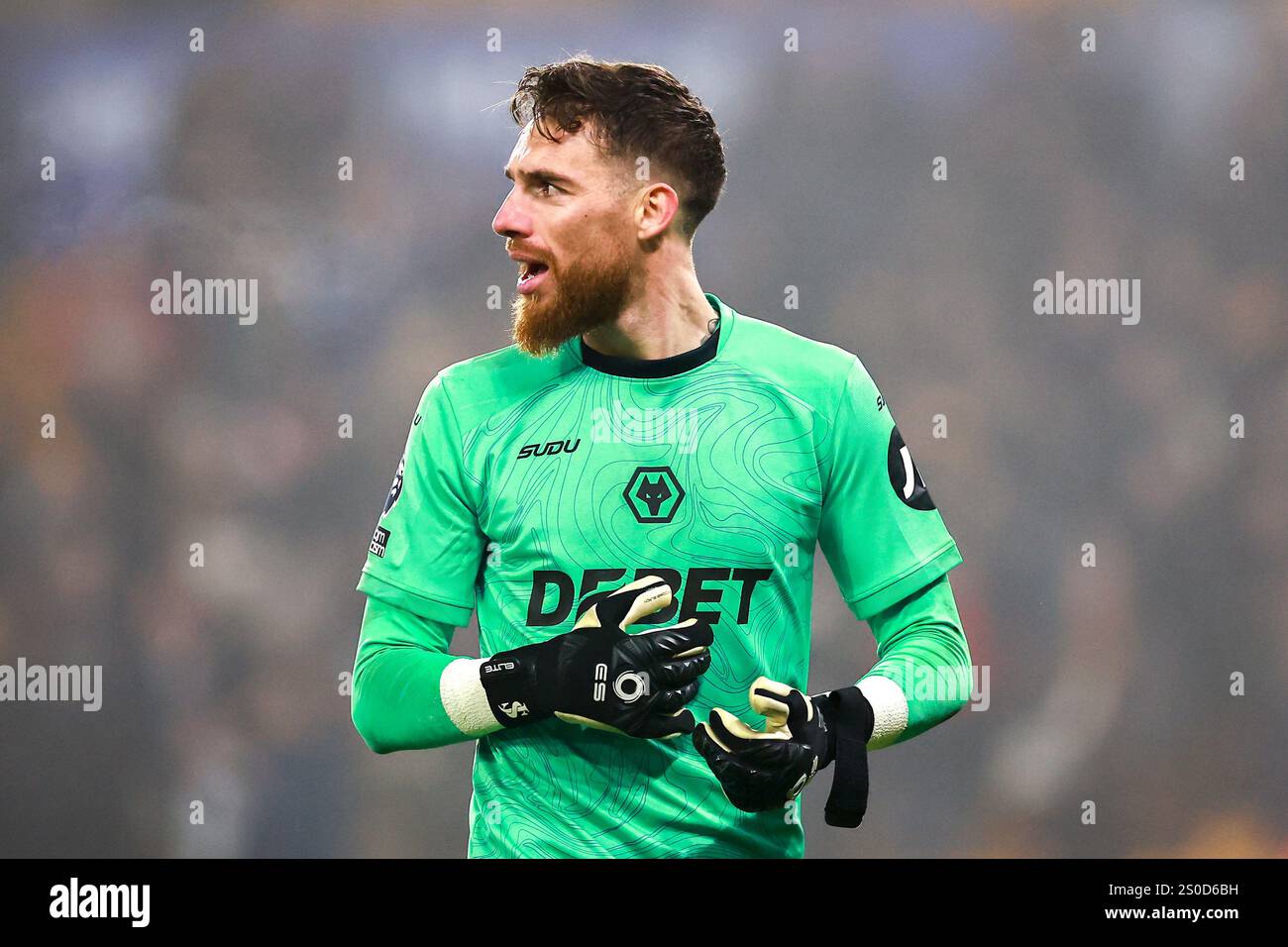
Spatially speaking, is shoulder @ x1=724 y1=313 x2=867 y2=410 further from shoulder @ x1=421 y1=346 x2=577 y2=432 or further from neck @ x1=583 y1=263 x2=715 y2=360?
shoulder @ x1=421 y1=346 x2=577 y2=432

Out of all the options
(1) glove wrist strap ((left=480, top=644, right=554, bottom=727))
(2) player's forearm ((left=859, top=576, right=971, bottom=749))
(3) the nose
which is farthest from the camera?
(3) the nose

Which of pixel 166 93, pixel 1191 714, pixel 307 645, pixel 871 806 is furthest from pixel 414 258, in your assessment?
pixel 1191 714

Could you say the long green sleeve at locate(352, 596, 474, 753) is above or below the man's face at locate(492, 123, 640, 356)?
below

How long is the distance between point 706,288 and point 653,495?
2.30 metres

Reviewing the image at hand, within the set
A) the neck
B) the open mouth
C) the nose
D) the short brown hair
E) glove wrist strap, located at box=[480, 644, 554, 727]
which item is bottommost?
glove wrist strap, located at box=[480, 644, 554, 727]

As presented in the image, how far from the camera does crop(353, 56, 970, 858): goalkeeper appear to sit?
6.89ft

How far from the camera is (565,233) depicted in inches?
89.4

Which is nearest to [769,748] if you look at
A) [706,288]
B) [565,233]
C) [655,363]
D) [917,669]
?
[917,669]

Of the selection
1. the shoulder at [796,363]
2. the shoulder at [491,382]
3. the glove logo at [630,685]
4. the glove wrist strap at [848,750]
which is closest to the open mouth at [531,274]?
the shoulder at [491,382]

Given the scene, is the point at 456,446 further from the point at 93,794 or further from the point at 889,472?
the point at 93,794

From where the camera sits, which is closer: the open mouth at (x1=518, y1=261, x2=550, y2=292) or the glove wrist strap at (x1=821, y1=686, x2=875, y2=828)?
the glove wrist strap at (x1=821, y1=686, x2=875, y2=828)

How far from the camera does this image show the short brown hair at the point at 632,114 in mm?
2307

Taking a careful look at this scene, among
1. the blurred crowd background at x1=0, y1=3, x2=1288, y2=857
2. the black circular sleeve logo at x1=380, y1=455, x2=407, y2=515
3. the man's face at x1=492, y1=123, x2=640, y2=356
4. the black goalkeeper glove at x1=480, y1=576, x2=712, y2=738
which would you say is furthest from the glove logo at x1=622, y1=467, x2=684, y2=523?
the blurred crowd background at x1=0, y1=3, x2=1288, y2=857

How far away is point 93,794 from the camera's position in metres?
4.44
